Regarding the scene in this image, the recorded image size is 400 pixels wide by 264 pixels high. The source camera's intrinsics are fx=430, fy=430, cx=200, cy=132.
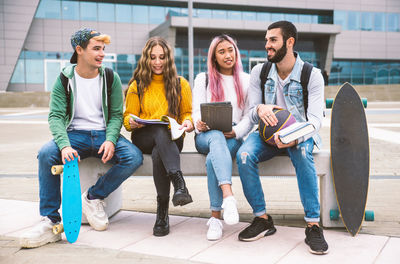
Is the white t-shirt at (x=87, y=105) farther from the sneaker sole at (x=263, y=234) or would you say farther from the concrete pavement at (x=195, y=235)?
the sneaker sole at (x=263, y=234)

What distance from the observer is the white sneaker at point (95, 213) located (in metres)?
3.62

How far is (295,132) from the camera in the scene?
315 cm

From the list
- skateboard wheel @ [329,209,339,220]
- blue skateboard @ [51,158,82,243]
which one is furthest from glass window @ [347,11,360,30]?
blue skateboard @ [51,158,82,243]

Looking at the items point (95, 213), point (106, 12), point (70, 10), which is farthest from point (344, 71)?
point (95, 213)

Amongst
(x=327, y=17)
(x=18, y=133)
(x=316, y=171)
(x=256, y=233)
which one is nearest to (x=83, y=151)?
(x=256, y=233)

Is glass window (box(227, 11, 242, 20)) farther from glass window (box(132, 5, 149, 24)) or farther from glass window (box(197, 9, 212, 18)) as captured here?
glass window (box(132, 5, 149, 24))

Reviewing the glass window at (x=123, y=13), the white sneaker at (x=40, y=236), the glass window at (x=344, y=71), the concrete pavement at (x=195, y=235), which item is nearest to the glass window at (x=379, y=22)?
the glass window at (x=344, y=71)

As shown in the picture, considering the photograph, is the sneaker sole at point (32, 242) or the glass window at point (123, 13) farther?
the glass window at point (123, 13)

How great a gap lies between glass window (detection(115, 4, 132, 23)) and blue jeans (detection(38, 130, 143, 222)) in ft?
111

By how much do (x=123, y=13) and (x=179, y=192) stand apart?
34623 mm

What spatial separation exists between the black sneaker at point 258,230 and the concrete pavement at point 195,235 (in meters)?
0.06

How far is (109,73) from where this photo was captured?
12.6 feet

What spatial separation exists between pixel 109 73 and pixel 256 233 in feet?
6.18

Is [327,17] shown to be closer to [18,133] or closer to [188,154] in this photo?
[18,133]
